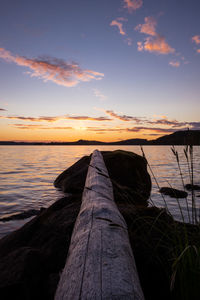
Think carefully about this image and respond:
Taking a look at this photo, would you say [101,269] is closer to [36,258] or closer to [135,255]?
[135,255]

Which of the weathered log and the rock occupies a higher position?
the weathered log

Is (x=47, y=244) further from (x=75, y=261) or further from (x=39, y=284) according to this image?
(x=75, y=261)

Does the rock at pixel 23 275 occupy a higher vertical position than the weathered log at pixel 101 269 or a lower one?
lower

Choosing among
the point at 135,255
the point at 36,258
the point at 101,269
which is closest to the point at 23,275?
the point at 36,258

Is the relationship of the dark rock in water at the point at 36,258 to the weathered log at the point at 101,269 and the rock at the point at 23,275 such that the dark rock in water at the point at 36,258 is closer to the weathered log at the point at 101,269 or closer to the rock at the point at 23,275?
the rock at the point at 23,275

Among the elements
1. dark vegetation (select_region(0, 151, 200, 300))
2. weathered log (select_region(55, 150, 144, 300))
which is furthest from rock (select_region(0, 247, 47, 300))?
weathered log (select_region(55, 150, 144, 300))

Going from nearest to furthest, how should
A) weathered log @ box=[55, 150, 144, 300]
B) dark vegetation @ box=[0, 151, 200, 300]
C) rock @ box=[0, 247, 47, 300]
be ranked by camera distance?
weathered log @ box=[55, 150, 144, 300]
dark vegetation @ box=[0, 151, 200, 300]
rock @ box=[0, 247, 47, 300]

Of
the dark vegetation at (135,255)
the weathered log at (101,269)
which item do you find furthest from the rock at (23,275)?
the weathered log at (101,269)

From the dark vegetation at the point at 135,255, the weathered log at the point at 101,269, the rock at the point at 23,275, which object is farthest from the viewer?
the rock at the point at 23,275

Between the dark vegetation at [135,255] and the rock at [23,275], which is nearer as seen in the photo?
the dark vegetation at [135,255]

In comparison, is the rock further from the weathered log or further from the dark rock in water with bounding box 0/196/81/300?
the weathered log

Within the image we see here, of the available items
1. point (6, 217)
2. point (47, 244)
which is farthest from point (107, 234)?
point (6, 217)

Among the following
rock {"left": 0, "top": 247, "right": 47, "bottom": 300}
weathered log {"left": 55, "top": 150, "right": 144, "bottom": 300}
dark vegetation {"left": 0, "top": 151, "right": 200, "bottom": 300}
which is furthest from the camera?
rock {"left": 0, "top": 247, "right": 47, "bottom": 300}

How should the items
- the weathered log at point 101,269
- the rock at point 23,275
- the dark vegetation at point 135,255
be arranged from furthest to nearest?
1. the rock at point 23,275
2. the dark vegetation at point 135,255
3. the weathered log at point 101,269
